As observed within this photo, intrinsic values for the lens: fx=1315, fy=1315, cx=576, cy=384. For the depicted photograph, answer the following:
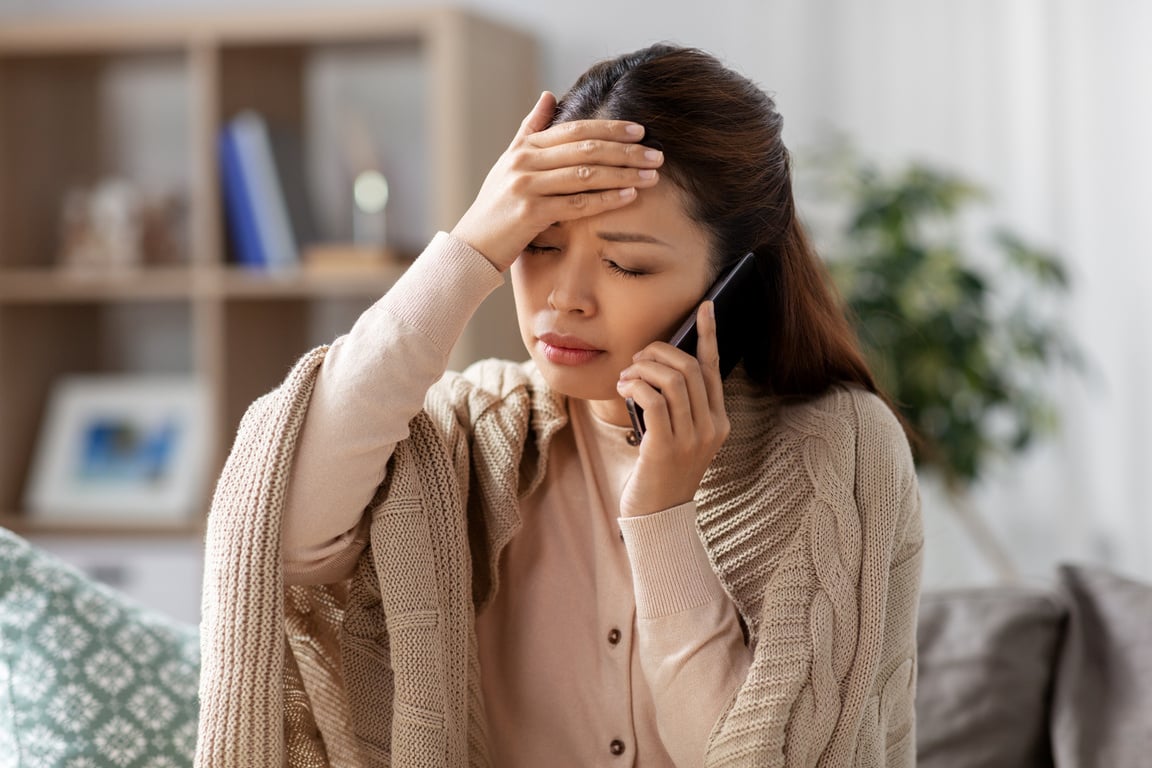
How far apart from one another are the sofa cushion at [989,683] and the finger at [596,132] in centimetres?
89

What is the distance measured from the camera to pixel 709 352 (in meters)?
1.28

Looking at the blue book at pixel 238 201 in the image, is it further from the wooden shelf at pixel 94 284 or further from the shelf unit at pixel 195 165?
the wooden shelf at pixel 94 284

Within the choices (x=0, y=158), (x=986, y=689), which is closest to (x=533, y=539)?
(x=986, y=689)

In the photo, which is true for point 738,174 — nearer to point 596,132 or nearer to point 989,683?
point 596,132

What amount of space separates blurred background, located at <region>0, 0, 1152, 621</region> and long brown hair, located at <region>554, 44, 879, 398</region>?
1565mm

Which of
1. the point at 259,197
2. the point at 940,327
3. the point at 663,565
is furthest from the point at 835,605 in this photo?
the point at 259,197

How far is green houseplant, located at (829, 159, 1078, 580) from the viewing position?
2.71 meters

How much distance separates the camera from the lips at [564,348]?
1.26 metres

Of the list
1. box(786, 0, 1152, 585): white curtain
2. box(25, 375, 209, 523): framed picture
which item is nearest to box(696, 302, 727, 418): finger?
box(786, 0, 1152, 585): white curtain

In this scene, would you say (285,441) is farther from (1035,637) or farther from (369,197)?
(369,197)

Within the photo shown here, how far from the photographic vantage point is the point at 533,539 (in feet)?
4.73

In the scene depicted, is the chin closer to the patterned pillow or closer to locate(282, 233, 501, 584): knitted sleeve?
locate(282, 233, 501, 584): knitted sleeve

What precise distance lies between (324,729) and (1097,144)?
8.33ft

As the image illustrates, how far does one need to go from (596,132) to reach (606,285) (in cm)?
14
